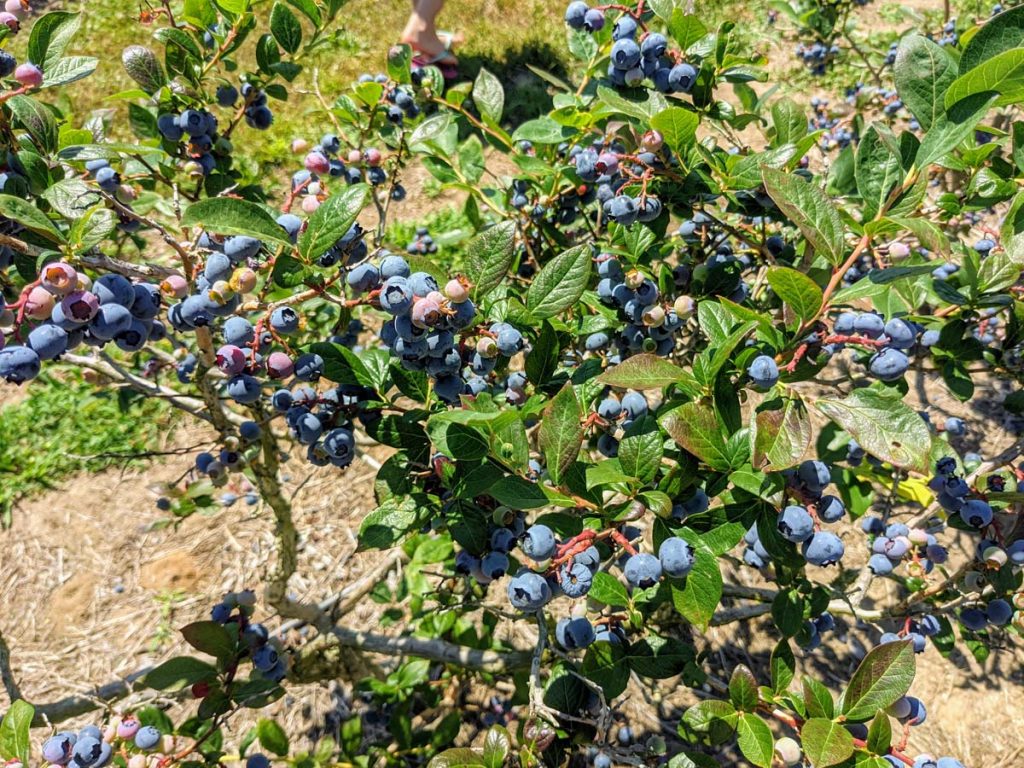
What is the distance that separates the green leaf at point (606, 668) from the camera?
1243 millimetres

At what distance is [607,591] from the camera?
116 centimetres

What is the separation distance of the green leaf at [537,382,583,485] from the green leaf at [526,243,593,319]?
190 millimetres

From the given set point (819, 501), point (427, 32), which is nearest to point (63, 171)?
point (819, 501)

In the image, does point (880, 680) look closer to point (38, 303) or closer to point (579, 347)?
point (579, 347)

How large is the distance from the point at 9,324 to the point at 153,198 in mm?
915

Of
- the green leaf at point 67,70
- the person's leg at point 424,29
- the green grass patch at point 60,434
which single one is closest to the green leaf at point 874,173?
the green leaf at point 67,70

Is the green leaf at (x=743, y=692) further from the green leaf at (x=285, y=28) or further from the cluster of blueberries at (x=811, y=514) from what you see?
the green leaf at (x=285, y=28)

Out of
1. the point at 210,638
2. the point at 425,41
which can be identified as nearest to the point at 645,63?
the point at 210,638

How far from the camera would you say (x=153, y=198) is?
1.76 meters

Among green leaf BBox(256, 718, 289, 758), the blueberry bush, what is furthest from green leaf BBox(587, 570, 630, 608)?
green leaf BBox(256, 718, 289, 758)

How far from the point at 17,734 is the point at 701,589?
115cm

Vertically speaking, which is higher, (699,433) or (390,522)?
(699,433)

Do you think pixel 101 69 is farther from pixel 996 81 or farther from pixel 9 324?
pixel 996 81

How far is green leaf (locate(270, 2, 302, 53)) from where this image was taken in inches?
58.9
